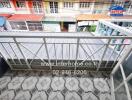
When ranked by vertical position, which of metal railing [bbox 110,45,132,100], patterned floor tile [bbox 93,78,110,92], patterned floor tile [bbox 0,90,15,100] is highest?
metal railing [bbox 110,45,132,100]

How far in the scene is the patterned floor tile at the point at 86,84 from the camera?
4.95 ft

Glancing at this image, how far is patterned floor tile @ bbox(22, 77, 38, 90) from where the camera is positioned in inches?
60.4

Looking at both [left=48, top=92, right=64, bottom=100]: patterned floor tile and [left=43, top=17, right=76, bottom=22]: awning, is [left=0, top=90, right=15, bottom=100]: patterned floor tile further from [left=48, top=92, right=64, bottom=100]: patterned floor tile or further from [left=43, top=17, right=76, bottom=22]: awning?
[left=43, top=17, right=76, bottom=22]: awning

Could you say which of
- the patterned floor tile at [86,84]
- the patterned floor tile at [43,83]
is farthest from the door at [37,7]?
the patterned floor tile at [86,84]

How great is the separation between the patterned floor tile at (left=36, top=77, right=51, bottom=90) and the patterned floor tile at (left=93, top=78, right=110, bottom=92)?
0.87 meters

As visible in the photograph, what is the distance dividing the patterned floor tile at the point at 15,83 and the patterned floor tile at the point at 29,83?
8 centimetres

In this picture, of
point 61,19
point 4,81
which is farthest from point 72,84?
point 61,19

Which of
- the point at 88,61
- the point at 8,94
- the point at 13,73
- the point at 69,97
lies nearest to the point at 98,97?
the point at 69,97

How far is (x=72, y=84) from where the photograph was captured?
157cm

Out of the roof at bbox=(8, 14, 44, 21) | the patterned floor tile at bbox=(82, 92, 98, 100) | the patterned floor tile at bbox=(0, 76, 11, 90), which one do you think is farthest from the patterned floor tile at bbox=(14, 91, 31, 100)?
the roof at bbox=(8, 14, 44, 21)

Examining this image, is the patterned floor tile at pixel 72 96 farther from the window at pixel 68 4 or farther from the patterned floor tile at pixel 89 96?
the window at pixel 68 4

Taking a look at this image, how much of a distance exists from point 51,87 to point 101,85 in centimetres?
91

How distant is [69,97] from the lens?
55.3 inches

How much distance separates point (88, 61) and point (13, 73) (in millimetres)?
1549
